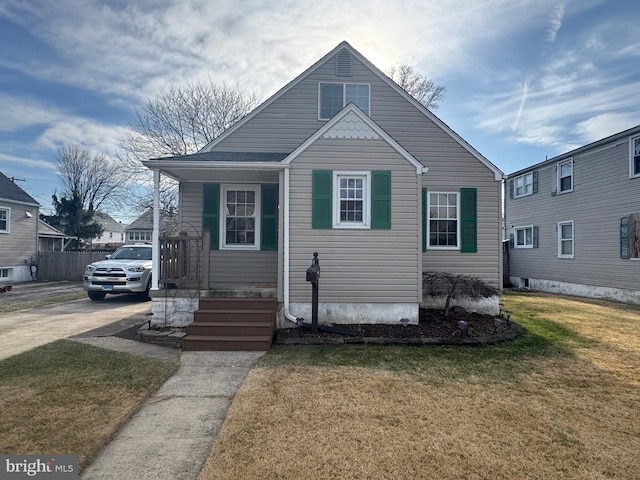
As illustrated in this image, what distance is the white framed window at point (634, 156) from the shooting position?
1078 cm

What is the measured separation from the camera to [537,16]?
920cm

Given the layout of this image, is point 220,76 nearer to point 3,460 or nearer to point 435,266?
point 435,266

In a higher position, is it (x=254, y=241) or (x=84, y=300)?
(x=254, y=241)

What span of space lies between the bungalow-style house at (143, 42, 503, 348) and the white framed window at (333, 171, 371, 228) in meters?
0.02

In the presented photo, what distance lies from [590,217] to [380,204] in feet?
34.4

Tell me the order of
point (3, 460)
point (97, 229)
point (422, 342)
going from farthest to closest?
point (97, 229) < point (422, 342) < point (3, 460)

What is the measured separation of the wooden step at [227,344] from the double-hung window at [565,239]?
1351cm

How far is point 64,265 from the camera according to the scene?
58.7 ft

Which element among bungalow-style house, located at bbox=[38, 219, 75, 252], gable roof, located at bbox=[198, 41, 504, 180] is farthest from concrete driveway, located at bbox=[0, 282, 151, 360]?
bungalow-style house, located at bbox=[38, 219, 75, 252]

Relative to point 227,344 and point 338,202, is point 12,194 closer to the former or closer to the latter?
point 227,344

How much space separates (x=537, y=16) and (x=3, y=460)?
43.4 feet

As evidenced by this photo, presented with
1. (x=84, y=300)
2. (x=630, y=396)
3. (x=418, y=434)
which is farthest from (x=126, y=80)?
(x=630, y=396)

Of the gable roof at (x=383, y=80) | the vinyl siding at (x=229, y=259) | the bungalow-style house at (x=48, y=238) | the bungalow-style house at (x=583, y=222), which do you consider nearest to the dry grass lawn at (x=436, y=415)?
the vinyl siding at (x=229, y=259)

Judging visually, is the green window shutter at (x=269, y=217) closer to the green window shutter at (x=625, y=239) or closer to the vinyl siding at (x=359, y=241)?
the vinyl siding at (x=359, y=241)
